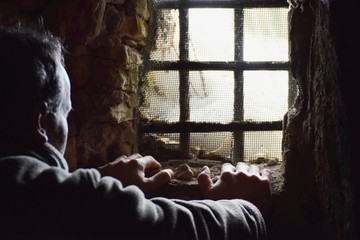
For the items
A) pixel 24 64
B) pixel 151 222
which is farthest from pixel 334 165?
pixel 24 64

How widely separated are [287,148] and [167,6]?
0.97 m

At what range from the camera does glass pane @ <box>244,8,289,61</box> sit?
2037 millimetres

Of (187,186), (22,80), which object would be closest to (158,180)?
(187,186)

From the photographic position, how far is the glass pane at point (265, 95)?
2033 mm

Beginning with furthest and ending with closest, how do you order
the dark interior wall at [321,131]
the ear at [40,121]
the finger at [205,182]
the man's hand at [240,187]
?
the finger at [205,182]
the man's hand at [240,187]
the dark interior wall at [321,131]
the ear at [40,121]

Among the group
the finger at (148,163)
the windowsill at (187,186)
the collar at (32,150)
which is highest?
the collar at (32,150)

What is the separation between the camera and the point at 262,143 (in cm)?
204

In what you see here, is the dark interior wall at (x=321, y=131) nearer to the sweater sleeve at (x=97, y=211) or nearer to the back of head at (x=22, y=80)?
the sweater sleeve at (x=97, y=211)

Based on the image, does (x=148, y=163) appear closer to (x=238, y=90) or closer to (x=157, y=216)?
(x=238, y=90)

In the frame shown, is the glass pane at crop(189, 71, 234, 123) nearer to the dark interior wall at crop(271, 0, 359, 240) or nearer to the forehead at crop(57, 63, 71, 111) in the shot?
the dark interior wall at crop(271, 0, 359, 240)

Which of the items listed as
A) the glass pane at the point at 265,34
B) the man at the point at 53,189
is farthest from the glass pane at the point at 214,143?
the man at the point at 53,189

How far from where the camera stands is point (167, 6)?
6.62ft

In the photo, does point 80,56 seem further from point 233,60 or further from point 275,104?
point 275,104

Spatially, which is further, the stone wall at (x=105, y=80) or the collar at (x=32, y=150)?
the stone wall at (x=105, y=80)
